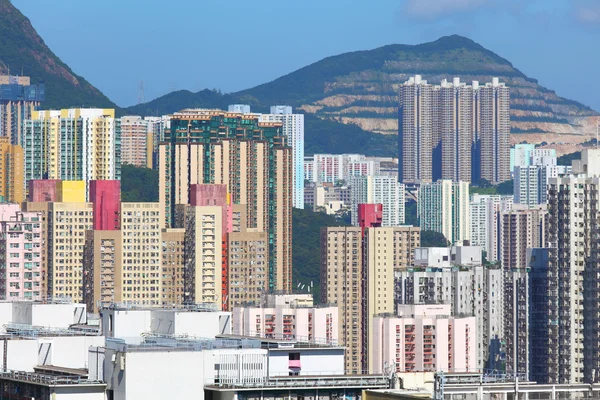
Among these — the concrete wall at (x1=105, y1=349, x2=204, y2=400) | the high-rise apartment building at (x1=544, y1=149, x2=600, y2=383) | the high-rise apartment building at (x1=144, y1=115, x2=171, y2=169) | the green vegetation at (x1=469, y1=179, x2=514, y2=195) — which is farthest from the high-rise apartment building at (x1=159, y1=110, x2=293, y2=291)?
the green vegetation at (x1=469, y1=179, x2=514, y2=195)

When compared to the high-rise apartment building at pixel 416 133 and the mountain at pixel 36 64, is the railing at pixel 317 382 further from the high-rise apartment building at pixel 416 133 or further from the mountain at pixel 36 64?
the high-rise apartment building at pixel 416 133

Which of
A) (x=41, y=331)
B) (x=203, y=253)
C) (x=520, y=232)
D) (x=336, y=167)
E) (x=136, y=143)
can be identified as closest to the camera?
(x=41, y=331)

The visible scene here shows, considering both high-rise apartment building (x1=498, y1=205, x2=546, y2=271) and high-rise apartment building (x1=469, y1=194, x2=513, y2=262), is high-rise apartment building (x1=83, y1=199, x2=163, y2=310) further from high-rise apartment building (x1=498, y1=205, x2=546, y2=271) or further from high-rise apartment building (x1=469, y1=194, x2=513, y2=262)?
high-rise apartment building (x1=469, y1=194, x2=513, y2=262)

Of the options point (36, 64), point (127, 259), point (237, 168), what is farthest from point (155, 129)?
point (127, 259)

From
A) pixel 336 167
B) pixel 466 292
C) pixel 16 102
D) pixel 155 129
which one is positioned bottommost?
pixel 466 292

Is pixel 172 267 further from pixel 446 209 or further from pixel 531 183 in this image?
pixel 531 183

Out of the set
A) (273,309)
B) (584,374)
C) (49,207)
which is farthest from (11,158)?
(584,374)

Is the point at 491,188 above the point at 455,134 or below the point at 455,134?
below
